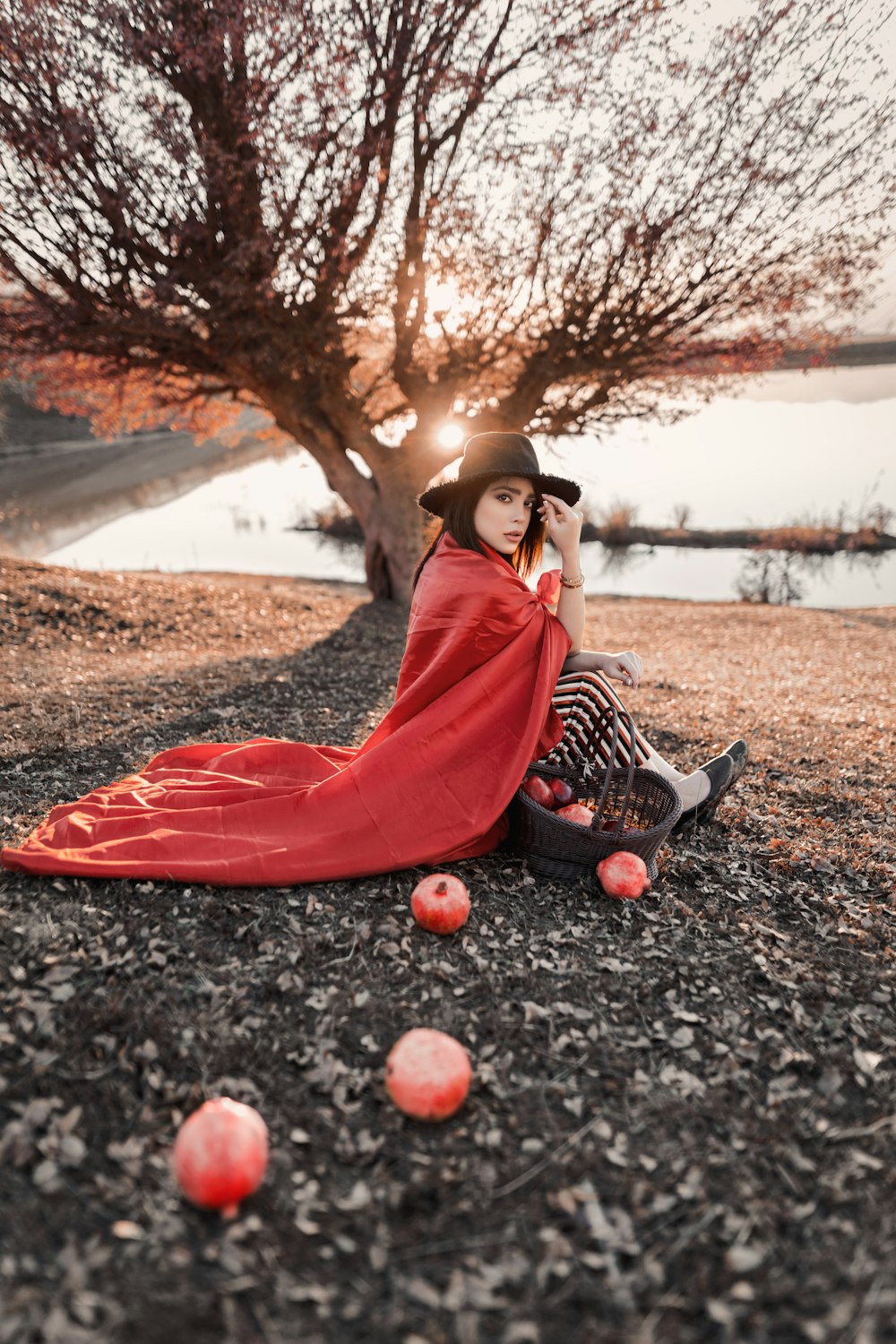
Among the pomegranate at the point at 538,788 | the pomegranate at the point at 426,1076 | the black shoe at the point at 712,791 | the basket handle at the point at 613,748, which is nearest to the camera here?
the pomegranate at the point at 426,1076

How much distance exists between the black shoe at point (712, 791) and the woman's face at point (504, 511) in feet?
7.15

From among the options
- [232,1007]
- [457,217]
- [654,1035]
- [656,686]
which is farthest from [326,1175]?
[457,217]

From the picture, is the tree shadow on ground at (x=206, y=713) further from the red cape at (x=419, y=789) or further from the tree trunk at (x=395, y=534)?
the tree trunk at (x=395, y=534)

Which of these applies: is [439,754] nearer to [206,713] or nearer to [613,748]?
[613,748]

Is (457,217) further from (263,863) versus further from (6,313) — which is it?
(263,863)

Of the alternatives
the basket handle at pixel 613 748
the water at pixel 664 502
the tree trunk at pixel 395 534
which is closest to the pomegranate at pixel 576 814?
the basket handle at pixel 613 748

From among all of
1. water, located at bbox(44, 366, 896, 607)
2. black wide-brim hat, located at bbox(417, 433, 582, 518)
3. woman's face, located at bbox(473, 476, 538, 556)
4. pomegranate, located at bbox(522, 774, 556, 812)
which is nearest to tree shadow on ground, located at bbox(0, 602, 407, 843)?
pomegranate, located at bbox(522, 774, 556, 812)

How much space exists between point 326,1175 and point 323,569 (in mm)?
21497

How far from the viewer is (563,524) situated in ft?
13.6

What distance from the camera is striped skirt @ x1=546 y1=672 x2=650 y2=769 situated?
431 cm

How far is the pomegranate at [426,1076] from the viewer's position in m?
2.70

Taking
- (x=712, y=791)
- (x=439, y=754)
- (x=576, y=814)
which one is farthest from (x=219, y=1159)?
(x=712, y=791)

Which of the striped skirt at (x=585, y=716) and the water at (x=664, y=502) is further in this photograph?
the water at (x=664, y=502)

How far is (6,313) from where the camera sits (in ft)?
33.5
